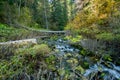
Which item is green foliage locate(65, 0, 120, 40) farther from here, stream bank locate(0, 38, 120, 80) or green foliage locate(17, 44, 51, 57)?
green foliage locate(17, 44, 51, 57)

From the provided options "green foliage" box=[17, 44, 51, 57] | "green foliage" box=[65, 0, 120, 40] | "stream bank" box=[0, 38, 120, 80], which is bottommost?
"stream bank" box=[0, 38, 120, 80]

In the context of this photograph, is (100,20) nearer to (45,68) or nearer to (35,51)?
(35,51)

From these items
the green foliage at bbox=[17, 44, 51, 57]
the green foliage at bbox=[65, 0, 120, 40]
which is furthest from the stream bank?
the green foliage at bbox=[65, 0, 120, 40]

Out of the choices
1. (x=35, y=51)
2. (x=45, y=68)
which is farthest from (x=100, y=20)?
(x=45, y=68)

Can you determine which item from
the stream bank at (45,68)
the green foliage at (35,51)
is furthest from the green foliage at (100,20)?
the green foliage at (35,51)

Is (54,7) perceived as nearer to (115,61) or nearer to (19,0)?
(19,0)

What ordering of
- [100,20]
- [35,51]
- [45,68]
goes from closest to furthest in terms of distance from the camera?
[45,68]
[35,51]
[100,20]

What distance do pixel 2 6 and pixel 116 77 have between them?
18.0 m

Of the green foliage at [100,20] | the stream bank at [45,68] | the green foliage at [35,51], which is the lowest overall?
the stream bank at [45,68]

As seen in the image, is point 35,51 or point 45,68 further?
point 35,51

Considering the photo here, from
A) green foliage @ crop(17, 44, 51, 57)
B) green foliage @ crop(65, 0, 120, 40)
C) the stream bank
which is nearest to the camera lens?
the stream bank

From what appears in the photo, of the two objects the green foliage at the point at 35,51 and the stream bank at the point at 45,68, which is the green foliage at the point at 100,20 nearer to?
the stream bank at the point at 45,68

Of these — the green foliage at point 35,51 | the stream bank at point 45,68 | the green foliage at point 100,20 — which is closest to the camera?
the stream bank at point 45,68

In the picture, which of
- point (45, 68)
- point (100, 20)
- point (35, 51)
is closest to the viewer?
point (45, 68)
